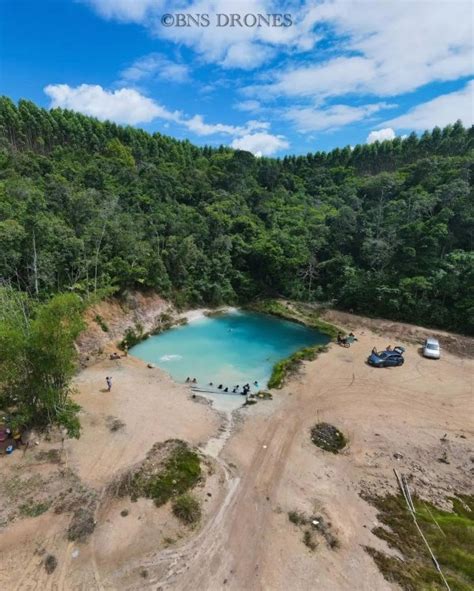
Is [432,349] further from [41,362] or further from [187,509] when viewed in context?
[41,362]

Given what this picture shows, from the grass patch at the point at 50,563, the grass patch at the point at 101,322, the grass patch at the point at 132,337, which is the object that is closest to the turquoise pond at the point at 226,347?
the grass patch at the point at 132,337

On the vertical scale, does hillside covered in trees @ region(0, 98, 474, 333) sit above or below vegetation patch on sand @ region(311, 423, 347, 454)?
above

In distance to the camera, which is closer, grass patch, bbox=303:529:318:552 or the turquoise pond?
grass patch, bbox=303:529:318:552

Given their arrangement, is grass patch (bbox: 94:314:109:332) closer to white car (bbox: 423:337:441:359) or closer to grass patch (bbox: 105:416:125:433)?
grass patch (bbox: 105:416:125:433)

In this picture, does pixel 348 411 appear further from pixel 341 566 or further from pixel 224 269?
pixel 224 269

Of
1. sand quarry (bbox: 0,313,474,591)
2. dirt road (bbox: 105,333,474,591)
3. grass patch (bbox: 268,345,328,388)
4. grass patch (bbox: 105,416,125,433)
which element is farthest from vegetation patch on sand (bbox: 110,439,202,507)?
grass patch (bbox: 268,345,328,388)

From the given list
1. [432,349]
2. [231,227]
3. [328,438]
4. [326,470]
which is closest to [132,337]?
[328,438]

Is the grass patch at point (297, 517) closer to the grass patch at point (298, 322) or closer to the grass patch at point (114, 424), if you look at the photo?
the grass patch at point (114, 424)
